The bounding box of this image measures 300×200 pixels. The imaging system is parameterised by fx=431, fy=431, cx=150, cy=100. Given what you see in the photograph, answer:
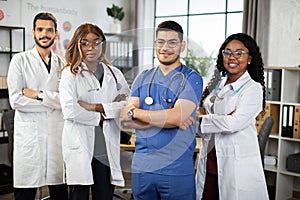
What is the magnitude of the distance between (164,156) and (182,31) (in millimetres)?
517

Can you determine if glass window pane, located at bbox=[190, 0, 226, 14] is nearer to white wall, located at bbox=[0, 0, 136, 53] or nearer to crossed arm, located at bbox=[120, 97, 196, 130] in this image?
white wall, located at bbox=[0, 0, 136, 53]

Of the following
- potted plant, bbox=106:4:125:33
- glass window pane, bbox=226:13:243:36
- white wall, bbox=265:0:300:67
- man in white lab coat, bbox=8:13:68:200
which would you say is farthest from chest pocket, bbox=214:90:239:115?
potted plant, bbox=106:4:125:33

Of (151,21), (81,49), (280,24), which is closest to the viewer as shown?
(81,49)

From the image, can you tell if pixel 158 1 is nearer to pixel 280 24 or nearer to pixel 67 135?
pixel 280 24

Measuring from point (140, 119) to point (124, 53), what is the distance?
0.28m

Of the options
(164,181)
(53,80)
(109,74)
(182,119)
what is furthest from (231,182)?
(53,80)

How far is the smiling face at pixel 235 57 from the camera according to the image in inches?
87.4

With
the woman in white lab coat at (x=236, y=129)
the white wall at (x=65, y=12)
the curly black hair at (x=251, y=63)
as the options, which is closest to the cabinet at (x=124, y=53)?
the curly black hair at (x=251, y=63)

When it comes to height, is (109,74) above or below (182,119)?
above

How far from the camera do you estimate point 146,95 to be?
5.71 ft

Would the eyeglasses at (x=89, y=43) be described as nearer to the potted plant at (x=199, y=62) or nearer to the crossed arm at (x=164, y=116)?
the crossed arm at (x=164, y=116)

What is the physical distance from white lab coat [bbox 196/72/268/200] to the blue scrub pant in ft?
1.25

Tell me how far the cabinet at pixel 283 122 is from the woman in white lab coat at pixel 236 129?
5.72 ft

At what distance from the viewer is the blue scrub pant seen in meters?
1.86
